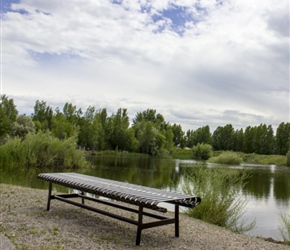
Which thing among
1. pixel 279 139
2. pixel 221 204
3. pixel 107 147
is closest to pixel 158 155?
pixel 107 147

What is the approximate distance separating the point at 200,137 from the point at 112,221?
2933 inches

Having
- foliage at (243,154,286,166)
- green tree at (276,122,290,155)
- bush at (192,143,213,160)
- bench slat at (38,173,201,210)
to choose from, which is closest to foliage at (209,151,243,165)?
foliage at (243,154,286,166)

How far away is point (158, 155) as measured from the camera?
6131 centimetres

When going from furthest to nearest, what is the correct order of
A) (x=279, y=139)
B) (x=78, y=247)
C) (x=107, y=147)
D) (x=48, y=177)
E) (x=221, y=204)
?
(x=279, y=139) < (x=107, y=147) < (x=221, y=204) < (x=48, y=177) < (x=78, y=247)

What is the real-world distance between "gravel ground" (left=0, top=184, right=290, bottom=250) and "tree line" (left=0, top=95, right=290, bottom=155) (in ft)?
121

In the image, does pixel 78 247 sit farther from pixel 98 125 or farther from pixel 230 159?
pixel 98 125

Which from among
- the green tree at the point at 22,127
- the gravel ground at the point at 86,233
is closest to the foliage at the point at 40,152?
the gravel ground at the point at 86,233

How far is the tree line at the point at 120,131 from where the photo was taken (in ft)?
166

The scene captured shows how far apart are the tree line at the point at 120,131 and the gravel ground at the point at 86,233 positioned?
3694 cm

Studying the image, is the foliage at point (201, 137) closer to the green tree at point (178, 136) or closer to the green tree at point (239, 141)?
the green tree at point (178, 136)

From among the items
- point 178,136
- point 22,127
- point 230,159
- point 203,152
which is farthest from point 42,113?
point 178,136

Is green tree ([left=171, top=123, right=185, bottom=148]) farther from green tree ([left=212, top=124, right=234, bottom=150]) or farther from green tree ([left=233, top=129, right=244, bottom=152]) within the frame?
green tree ([left=233, top=129, right=244, bottom=152])

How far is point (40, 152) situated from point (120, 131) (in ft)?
123

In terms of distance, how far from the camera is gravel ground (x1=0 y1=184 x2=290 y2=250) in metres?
4.47
